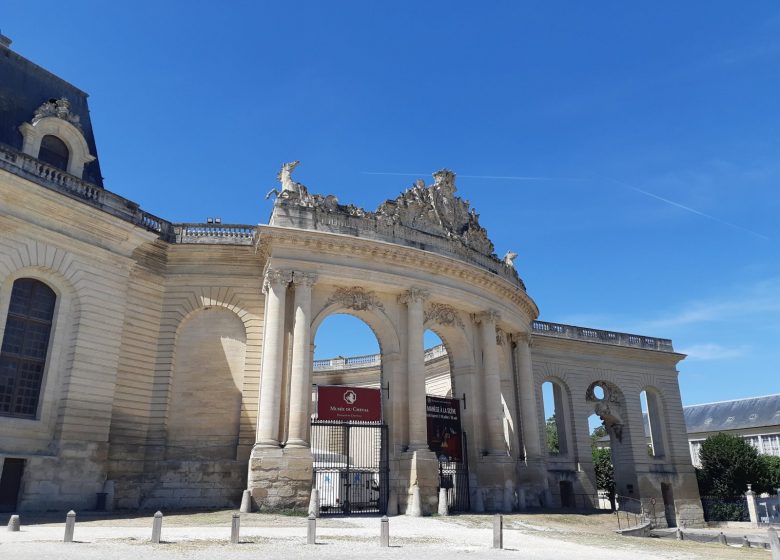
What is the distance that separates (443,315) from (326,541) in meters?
15.0

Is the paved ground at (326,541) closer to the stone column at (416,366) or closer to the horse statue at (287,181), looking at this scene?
the stone column at (416,366)

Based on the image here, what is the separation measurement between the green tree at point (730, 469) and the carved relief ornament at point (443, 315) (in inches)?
1023

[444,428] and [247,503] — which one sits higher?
[444,428]

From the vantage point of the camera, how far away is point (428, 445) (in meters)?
25.7

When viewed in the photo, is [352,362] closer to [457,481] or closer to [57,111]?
[457,481]

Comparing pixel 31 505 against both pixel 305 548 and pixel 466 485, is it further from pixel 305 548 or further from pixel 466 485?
pixel 466 485

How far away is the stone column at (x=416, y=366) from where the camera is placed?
24391 millimetres

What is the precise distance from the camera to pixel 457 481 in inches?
1046

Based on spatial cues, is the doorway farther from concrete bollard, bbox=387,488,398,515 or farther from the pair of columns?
concrete bollard, bbox=387,488,398,515

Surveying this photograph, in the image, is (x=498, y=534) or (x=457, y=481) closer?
(x=498, y=534)

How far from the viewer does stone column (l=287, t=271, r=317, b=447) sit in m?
22.4

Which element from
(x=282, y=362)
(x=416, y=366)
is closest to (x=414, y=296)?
(x=416, y=366)

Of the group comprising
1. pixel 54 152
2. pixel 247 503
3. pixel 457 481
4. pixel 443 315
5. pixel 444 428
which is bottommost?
pixel 247 503

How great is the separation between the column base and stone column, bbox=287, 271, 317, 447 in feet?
1.79
